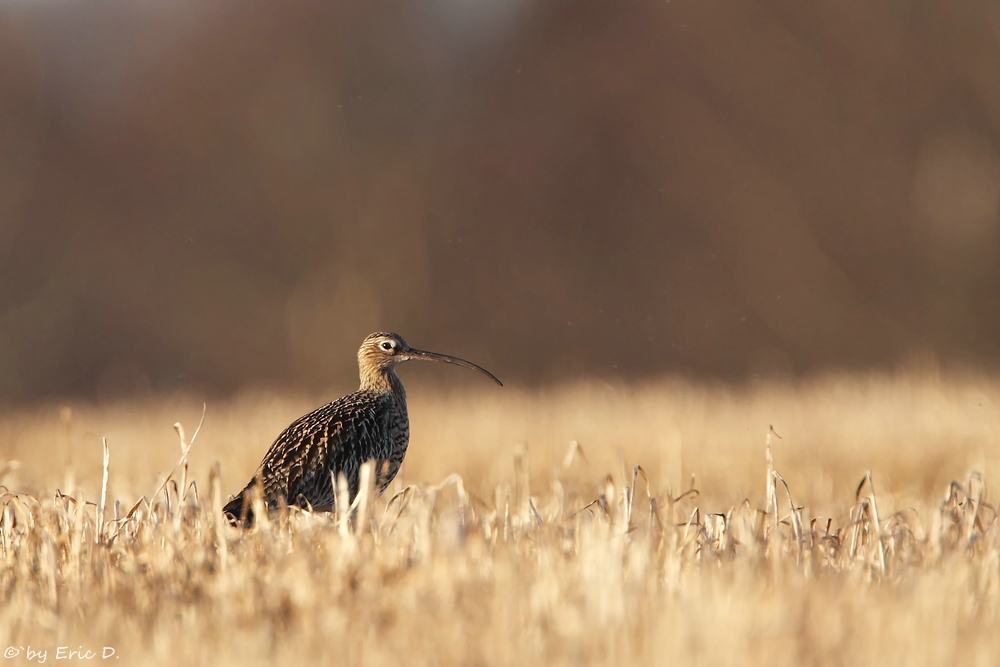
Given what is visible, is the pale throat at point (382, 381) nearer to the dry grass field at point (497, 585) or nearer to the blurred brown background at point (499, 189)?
the dry grass field at point (497, 585)

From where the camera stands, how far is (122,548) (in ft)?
Result: 16.8

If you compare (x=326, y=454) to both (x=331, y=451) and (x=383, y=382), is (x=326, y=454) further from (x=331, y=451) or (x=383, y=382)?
(x=383, y=382)

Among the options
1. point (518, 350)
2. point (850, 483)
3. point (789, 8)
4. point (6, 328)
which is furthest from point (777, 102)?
point (6, 328)

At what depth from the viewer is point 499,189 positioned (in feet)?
95.2

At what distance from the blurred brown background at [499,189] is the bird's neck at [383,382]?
12.1 meters

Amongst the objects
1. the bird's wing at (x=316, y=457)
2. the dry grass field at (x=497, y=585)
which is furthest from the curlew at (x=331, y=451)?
the dry grass field at (x=497, y=585)

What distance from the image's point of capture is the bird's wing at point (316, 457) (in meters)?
6.70

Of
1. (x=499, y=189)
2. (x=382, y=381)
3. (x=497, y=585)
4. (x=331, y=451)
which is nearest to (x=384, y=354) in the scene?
(x=382, y=381)

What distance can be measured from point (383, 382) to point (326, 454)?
43.2 inches

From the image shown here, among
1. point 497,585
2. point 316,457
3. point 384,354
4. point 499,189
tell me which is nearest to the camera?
point 497,585

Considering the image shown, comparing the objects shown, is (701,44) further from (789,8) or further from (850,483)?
(850,483)

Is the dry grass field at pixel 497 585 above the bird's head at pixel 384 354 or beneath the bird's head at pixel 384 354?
beneath

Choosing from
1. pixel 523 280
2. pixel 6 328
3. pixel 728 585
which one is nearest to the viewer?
pixel 728 585

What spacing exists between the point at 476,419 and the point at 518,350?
1813 cm
